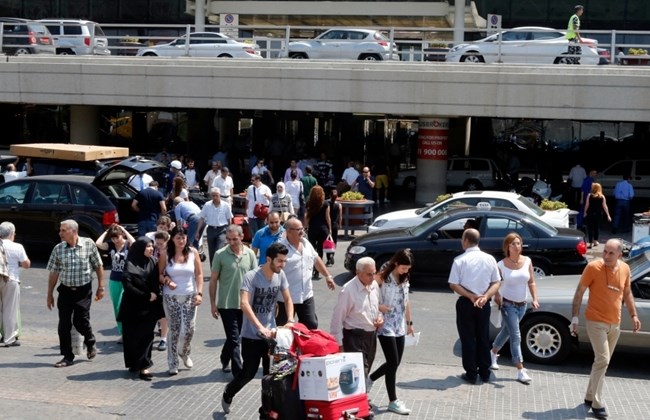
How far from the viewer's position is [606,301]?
8.52 m

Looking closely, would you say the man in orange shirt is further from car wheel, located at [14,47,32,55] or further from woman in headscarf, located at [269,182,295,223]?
car wheel, located at [14,47,32,55]

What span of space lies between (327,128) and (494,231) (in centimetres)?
2073

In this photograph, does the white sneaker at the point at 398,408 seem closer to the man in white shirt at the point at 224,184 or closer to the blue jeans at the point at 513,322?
the blue jeans at the point at 513,322

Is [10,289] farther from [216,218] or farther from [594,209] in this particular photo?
[594,209]

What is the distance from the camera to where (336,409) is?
24.0 feet

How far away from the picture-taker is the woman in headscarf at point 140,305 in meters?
9.27

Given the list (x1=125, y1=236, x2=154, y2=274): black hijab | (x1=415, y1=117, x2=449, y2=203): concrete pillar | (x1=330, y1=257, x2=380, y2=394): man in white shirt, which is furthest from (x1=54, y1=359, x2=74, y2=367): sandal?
(x1=415, y1=117, x2=449, y2=203): concrete pillar

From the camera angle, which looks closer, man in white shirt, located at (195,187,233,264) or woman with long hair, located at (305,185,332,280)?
man in white shirt, located at (195,187,233,264)

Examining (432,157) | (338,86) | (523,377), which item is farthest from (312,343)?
(432,157)

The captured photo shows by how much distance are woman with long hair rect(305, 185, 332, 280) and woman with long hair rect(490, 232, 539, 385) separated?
5.63m

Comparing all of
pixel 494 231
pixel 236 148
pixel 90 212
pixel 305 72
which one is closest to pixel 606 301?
pixel 494 231

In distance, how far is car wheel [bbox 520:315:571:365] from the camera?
1060 centimetres

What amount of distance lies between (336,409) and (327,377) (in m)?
0.29

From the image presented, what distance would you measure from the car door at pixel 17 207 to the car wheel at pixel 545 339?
9579 millimetres
